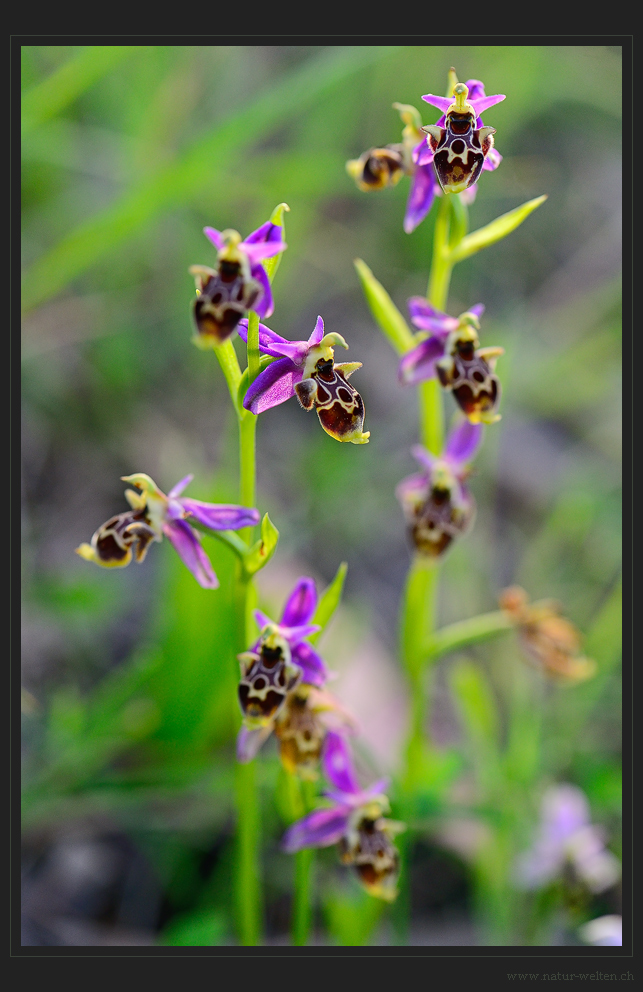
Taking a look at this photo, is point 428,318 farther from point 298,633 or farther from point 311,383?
point 298,633

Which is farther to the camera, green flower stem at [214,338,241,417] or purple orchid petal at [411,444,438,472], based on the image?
purple orchid petal at [411,444,438,472]

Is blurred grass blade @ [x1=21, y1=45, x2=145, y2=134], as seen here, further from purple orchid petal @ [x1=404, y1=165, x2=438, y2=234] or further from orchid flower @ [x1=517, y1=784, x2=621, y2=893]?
orchid flower @ [x1=517, y1=784, x2=621, y2=893]

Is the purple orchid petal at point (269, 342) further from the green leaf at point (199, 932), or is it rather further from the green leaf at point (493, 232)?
the green leaf at point (199, 932)

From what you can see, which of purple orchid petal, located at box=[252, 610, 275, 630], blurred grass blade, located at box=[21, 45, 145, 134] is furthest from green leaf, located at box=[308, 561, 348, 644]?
blurred grass blade, located at box=[21, 45, 145, 134]

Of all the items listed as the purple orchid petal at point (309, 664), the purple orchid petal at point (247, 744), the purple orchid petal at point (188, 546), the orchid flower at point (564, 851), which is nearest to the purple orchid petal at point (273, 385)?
the purple orchid petal at point (188, 546)

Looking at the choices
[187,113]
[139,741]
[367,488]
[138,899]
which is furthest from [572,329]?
[138,899]

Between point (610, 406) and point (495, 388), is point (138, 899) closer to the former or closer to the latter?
point (495, 388)
